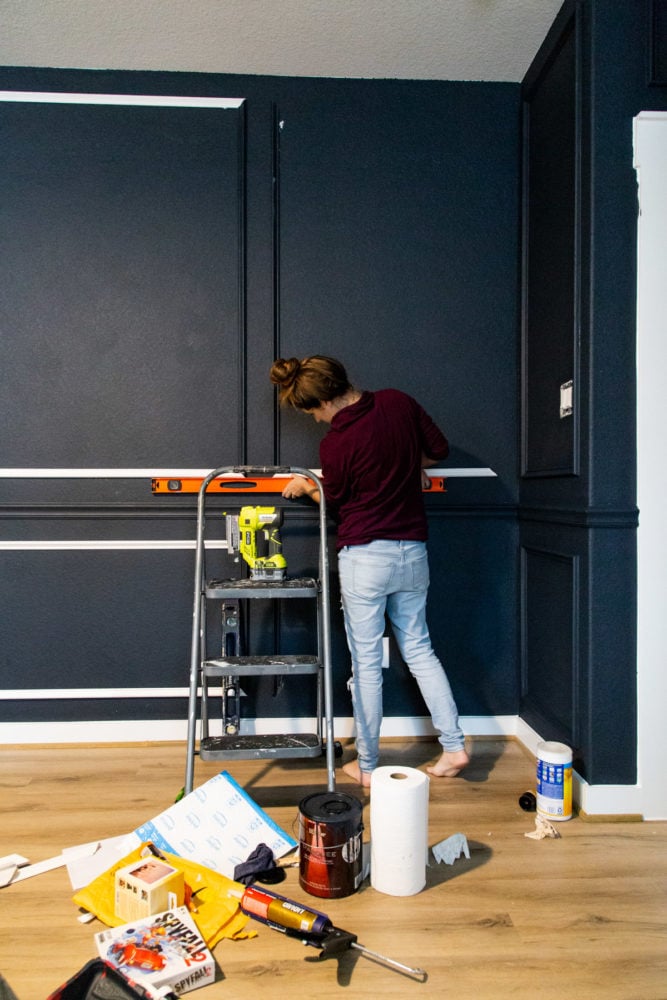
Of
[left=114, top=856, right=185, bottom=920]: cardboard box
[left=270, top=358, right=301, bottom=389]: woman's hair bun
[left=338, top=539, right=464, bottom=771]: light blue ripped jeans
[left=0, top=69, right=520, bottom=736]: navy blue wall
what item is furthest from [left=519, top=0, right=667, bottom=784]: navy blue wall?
[left=114, top=856, right=185, bottom=920]: cardboard box

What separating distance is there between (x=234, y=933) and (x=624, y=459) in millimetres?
1759

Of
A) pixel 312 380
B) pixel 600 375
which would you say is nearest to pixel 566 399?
pixel 600 375

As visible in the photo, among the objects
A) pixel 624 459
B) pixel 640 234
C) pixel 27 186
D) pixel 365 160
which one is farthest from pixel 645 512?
pixel 27 186

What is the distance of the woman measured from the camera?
8.13ft

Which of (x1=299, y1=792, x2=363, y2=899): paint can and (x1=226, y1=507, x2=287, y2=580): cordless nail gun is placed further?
(x1=226, y1=507, x2=287, y2=580): cordless nail gun

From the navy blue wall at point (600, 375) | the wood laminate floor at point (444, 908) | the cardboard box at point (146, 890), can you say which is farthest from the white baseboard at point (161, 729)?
the cardboard box at point (146, 890)

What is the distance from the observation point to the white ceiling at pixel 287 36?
2.60 m

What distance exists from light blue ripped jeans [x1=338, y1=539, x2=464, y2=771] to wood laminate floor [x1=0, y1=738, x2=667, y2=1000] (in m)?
0.22

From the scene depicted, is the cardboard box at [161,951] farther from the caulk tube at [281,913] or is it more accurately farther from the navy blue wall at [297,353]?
the navy blue wall at [297,353]

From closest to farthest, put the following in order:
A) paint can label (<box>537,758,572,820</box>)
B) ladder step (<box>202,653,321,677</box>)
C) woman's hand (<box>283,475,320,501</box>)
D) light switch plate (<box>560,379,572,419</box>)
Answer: paint can label (<box>537,758,572,820</box>), ladder step (<box>202,653,321,677</box>), light switch plate (<box>560,379,572,419</box>), woman's hand (<box>283,475,320,501</box>)

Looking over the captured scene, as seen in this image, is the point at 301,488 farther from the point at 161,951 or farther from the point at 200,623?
the point at 161,951

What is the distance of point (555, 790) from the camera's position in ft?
7.49

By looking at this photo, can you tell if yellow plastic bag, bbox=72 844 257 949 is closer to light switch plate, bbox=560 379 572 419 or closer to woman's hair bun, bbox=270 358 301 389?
woman's hair bun, bbox=270 358 301 389

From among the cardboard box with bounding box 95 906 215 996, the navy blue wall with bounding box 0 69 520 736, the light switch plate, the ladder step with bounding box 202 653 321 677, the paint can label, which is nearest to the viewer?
the cardboard box with bounding box 95 906 215 996
